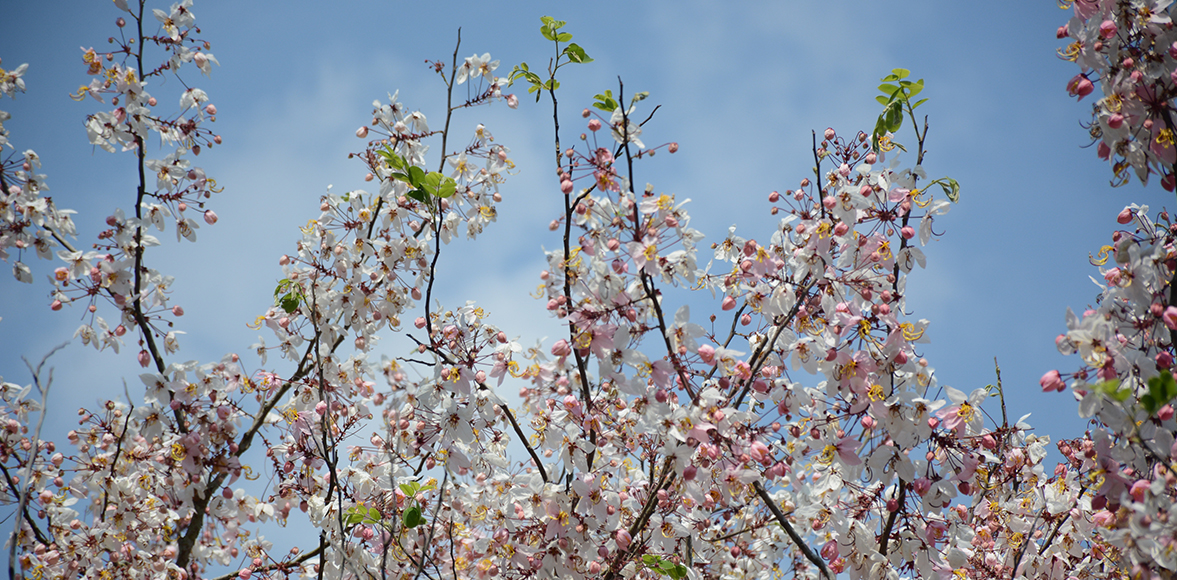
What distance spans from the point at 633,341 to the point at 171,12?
3.77m

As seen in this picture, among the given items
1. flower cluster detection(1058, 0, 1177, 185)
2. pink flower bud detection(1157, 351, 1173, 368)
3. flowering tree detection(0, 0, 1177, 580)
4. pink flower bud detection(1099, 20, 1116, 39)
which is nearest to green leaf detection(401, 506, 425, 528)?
flowering tree detection(0, 0, 1177, 580)

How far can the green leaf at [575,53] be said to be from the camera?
3.24 m

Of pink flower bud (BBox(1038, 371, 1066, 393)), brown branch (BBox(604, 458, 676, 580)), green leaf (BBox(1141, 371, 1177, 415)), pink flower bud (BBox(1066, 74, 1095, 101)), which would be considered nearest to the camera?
green leaf (BBox(1141, 371, 1177, 415))

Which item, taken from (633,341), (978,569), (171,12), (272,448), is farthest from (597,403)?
(171,12)

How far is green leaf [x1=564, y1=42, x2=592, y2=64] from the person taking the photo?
3237mm

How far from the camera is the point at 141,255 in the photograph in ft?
13.3

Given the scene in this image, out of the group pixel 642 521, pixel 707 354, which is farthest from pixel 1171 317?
pixel 642 521

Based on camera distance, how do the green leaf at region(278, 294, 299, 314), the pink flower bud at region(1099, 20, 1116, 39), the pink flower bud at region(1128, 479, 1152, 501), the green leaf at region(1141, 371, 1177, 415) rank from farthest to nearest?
the green leaf at region(278, 294, 299, 314)
the pink flower bud at region(1099, 20, 1116, 39)
the pink flower bud at region(1128, 479, 1152, 501)
the green leaf at region(1141, 371, 1177, 415)

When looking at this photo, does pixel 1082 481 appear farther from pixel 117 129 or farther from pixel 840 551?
pixel 117 129

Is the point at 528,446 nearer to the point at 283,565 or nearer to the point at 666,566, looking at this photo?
the point at 666,566

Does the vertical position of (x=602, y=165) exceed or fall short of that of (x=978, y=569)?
it exceeds it

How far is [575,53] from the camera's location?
3.26 meters

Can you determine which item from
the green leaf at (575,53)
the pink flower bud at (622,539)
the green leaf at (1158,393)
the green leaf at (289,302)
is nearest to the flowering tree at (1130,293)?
the green leaf at (1158,393)

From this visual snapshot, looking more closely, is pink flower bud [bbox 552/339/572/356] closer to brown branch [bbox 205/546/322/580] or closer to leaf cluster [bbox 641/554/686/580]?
leaf cluster [bbox 641/554/686/580]
